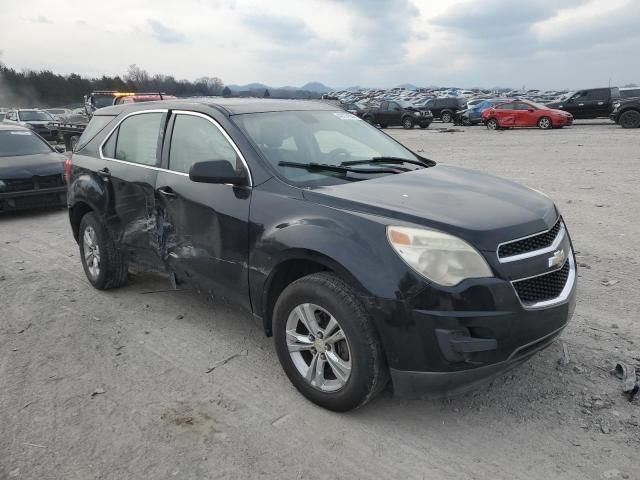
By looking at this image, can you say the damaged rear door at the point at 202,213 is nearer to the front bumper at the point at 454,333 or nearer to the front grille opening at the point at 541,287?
the front bumper at the point at 454,333

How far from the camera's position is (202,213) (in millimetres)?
3693

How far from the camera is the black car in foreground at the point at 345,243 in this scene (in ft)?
8.66

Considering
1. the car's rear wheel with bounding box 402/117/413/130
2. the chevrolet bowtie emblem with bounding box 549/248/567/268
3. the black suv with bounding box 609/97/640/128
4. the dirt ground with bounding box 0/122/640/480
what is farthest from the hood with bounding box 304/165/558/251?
the car's rear wheel with bounding box 402/117/413/130

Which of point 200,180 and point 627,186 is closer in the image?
point 200,180

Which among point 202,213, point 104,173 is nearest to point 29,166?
point 104,173

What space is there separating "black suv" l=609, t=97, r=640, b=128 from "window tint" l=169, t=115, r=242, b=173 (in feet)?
77.6

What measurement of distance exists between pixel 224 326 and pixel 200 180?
56.7 inches

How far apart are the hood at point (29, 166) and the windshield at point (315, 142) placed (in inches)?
255

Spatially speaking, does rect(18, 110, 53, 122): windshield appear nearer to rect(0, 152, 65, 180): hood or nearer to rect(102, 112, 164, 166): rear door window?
rect(0, 152, 65, 180): hood

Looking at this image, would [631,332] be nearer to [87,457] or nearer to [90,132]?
[87,457]

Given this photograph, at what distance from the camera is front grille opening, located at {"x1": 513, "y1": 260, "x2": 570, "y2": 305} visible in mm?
2723

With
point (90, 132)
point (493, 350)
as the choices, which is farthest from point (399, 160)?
point (90, 132)

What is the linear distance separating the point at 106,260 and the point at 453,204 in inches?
133

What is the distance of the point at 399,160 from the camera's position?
407 centimetres
